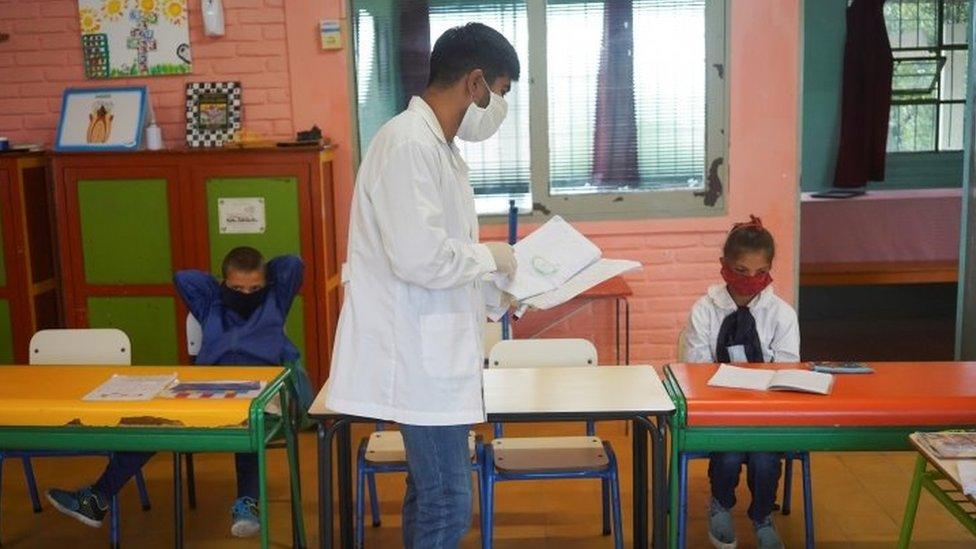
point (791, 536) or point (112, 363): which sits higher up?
point (112, 363)

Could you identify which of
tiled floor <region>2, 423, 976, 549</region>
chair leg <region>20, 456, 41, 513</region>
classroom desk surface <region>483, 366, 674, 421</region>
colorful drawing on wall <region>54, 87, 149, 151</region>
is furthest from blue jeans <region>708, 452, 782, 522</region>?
colorful drawing on wall <region>54, 87, 149, 151</region>

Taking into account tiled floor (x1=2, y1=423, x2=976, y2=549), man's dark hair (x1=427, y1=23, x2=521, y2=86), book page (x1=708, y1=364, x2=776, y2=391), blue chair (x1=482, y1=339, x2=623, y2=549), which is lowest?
tiled floor (x1=2, y1=423, x2=976, y2=549)

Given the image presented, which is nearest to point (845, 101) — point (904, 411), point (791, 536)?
point (791, 536)

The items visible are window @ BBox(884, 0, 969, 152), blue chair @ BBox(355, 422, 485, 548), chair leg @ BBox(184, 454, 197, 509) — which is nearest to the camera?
blue chair @ BBox(355, 422, 485, 548)

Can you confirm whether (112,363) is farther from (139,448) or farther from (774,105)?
(774,105)

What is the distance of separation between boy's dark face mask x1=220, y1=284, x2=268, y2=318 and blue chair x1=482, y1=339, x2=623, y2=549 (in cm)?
84

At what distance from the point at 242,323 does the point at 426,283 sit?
150 centimetres

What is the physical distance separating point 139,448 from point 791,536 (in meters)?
2.08

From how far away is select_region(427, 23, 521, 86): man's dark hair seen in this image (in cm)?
224

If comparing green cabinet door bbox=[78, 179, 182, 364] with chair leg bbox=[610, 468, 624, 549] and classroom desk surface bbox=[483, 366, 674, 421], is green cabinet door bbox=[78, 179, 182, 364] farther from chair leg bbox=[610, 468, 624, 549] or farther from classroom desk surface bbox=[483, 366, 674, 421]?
chair leg bbox=[610, 468, 624, 549]

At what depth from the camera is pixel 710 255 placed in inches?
193

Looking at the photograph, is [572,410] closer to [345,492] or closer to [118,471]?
[345,492]

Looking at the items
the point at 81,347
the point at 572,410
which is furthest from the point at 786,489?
the point at 81,347

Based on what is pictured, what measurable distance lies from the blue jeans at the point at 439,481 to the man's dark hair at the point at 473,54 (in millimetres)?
790
